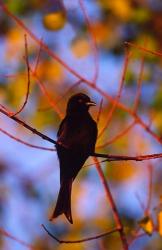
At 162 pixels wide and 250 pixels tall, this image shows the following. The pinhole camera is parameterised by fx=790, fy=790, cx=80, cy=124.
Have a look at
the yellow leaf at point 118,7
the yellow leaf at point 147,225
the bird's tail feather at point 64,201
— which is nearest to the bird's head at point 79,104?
the bird's tail feather at point 64,201

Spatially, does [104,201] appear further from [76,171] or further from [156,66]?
[76,171]

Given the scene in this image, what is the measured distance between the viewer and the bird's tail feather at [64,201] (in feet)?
13.5

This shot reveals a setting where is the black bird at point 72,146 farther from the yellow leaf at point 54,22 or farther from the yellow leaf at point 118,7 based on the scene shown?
the yellow leaf at point 118,7

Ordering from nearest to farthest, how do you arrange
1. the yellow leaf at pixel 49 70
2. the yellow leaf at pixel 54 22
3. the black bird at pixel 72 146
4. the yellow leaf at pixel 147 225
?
1. the yellow leaf at pixel 147 225
2. the black bird at pixel 72 146
3. the yellow leaf at pixel 54 22
4. the yellow leaf at pixel 49 70

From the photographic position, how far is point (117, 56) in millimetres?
7266

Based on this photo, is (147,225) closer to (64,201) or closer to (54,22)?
(64,201)

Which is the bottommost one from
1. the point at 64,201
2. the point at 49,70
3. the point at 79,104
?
the point at 64,201

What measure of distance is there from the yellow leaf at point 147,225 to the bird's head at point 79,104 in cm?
82

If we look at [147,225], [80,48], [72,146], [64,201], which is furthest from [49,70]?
[147,225]

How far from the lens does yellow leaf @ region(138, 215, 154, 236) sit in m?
4.11

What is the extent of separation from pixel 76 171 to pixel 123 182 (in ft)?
12.3

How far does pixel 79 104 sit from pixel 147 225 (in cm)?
92

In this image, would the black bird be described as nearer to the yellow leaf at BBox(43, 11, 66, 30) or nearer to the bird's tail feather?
the bird's tail feather

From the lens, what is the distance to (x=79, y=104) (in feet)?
15.4
